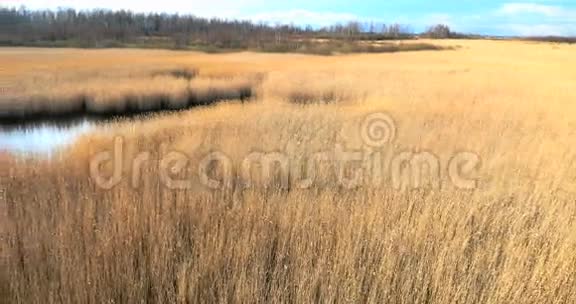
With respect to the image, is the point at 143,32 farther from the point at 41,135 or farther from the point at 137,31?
the point at 41,135

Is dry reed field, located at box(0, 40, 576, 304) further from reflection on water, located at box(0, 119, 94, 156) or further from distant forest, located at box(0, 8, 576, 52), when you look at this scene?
distant forest, located at box(0, 8, 576, 52)

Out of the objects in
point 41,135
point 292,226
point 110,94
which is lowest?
point 41,135

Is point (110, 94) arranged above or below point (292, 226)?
above

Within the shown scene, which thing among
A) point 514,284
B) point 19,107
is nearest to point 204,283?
point 514,284

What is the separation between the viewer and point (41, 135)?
12.7 meters

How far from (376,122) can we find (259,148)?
11.5ft

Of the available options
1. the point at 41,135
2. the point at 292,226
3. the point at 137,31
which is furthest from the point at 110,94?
the point at 137,31

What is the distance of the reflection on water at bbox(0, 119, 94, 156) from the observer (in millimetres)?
11203

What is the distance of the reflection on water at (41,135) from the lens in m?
11.2

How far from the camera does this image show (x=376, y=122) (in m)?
10.1

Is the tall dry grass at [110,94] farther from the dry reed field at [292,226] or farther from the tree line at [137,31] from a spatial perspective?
the tree line at [137,31]

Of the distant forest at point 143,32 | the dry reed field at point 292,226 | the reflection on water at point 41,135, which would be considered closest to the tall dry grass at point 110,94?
the reflection on water at point 41,135

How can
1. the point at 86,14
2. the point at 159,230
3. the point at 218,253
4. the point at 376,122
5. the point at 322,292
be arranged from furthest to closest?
the point at 86,14, the point at 376,122, the point at 159,230, the point at 218,253, the point at 322,292

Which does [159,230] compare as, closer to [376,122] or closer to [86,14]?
[376,122]
